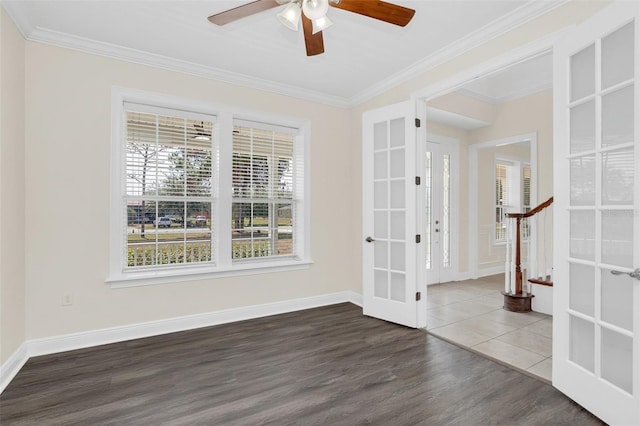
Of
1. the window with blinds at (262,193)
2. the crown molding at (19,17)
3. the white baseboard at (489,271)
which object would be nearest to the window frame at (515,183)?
the white baseboard at (489,271)

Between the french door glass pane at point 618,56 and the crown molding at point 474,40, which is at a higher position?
the crown molding at point 474,40

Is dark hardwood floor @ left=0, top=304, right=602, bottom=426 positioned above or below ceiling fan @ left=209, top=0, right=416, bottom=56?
below

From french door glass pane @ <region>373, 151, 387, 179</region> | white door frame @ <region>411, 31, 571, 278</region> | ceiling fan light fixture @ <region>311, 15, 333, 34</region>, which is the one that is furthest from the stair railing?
ceiling fan light fixture @ <region>311, 15, 333, 34</region>

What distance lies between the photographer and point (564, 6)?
230 centimetres

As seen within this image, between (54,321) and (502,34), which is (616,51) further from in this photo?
(54,321)

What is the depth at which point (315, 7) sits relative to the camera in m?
1.80

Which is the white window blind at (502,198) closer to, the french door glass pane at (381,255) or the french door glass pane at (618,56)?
the french door glass pane at (381,255)

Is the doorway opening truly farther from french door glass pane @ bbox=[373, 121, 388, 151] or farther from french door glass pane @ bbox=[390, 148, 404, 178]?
french door glass pane @ bbox=[373, 121, 388, 151]

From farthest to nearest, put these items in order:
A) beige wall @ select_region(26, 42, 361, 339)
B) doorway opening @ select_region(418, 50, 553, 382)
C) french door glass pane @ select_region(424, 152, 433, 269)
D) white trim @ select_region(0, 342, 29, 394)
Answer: french door glass pane @ select_region(424, 152, 433, 269)
doorway opening @ select_region(418, 50, 553, 382)
beige wall @ select_region(26, 42, 361, 339)
white trim @ select_region(0, 342, 29, 394)

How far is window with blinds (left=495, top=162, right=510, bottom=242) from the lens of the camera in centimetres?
652

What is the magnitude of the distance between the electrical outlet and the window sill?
11.6 inches

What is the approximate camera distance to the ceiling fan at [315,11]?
1828mm

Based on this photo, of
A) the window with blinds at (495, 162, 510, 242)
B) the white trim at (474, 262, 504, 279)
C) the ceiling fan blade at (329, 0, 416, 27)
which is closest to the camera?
the ceiling fan blade at (329, 0, 416, 27)

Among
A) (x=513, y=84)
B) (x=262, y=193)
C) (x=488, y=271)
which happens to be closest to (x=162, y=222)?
(x=262, y=193)
